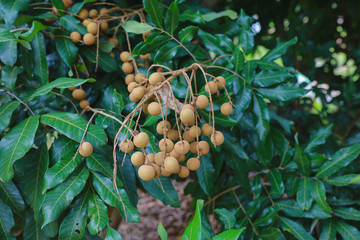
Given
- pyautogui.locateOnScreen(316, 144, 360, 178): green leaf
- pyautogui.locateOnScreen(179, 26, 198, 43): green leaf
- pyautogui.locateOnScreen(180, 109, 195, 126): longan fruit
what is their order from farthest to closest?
pyautogui.locateOnScreen(316, 144, 360, 178): green leaf, pyautogui.locateOnScreen(179, 26, 198, 43): green leaf, pyautogui.locateOnScreen(180, 109, 195, 126): longan fruit

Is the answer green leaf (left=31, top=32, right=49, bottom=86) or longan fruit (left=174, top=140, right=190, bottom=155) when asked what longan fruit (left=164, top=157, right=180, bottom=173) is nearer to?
longan fruit (left=174, top=140, right=190, bottom=155)

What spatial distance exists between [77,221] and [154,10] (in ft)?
1.73

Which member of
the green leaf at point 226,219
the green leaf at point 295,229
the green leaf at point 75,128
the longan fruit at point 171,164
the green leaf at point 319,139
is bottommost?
the green leaf at point 295,229

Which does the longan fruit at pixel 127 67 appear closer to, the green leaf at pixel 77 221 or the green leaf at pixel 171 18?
the green leaf at pixel 171 18

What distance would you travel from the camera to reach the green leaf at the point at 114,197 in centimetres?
67

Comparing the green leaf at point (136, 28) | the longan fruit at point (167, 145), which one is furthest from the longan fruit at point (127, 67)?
the longan fruit at point (167, 145)

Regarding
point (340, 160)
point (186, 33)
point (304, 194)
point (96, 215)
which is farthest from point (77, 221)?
point (340, 160)

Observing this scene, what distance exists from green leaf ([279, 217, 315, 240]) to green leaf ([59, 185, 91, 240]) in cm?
56

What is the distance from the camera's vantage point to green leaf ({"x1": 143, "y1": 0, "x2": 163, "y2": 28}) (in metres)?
0.75

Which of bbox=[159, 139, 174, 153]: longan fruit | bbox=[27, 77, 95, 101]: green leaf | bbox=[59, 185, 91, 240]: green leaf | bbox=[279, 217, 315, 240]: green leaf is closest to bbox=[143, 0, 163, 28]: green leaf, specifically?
bbox=[27, 77, 95, 101]: green leaf

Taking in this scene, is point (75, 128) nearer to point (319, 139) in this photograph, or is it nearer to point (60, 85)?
point (60, 85)

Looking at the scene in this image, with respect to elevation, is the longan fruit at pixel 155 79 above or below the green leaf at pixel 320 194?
above

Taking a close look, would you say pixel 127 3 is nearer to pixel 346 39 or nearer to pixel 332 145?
pixel 332 145

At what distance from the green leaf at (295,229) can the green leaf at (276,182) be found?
0.27 ft
